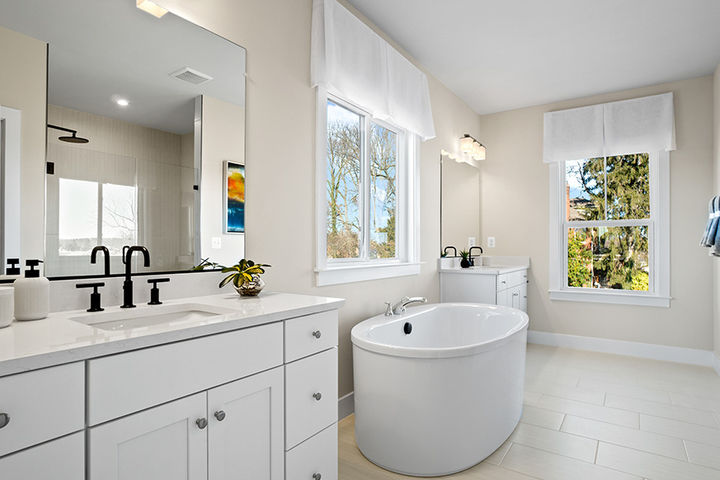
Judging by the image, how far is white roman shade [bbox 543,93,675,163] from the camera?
151 inches

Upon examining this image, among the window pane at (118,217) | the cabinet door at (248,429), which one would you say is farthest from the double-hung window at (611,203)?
the window pane at (118,217)

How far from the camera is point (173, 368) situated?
106 centimetres

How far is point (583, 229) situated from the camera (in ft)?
14.3

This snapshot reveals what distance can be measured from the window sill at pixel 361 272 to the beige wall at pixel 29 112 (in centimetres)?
134

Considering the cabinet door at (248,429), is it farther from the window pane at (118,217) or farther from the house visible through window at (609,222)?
the house visible through window at (609,222)

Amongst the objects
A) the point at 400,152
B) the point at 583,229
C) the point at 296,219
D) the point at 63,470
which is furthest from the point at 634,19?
the point at 63,470

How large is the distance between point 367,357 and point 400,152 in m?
Answer: 1.91

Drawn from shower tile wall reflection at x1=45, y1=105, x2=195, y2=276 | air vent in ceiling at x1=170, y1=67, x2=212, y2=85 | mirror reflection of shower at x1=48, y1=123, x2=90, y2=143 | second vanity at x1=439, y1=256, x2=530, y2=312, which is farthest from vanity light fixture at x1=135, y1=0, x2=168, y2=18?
second vanity at x1=439, y1=256, x2=530, y2=312

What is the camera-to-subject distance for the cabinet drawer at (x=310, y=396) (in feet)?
4.65

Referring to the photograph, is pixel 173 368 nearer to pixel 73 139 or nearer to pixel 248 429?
pixel 248 429

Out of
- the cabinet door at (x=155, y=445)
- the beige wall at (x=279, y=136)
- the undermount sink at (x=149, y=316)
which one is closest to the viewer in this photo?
the cabinet door at (x=155, y=445)

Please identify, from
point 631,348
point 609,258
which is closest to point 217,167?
point 609,258

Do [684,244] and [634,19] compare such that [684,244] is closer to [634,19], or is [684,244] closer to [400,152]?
[634,19]

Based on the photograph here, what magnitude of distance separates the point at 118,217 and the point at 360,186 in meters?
1.77
